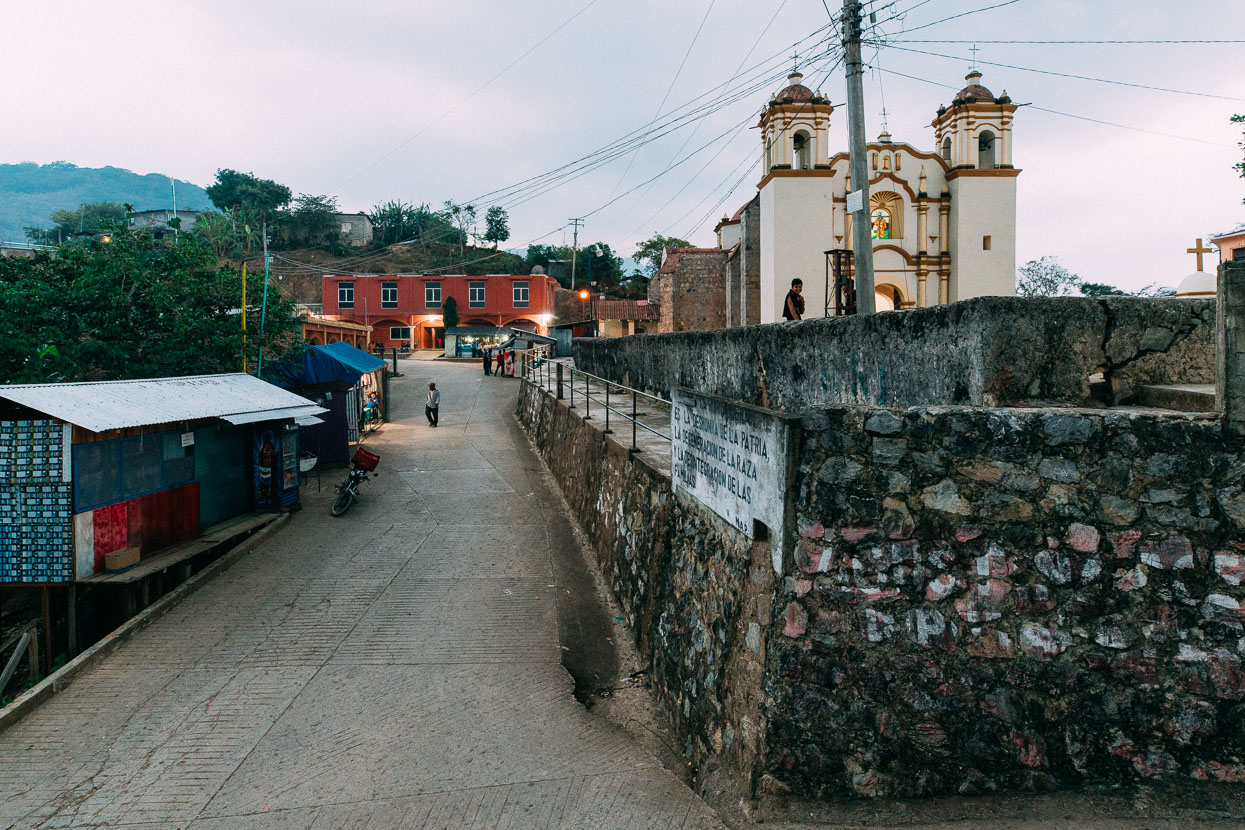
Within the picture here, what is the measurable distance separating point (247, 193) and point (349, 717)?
8118 cm

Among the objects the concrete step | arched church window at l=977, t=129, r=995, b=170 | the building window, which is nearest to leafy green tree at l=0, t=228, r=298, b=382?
the building window

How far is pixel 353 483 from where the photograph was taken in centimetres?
1171

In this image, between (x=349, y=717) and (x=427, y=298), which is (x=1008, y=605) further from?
(x=427, y=298)

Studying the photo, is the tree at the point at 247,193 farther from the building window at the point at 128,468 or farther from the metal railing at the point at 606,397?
the building window at the point at 128,468

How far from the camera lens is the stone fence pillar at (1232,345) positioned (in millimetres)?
3123

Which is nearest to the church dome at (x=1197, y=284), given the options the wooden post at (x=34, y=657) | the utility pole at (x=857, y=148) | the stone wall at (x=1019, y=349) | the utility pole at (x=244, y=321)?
the utility pole at (x=857, y=148)

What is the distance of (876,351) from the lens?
5.47m

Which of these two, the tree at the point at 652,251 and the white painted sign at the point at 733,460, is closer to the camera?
the white painted sign at the point at 733,460

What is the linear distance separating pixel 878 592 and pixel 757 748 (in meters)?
1.07

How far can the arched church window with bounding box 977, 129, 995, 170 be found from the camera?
25.3 meters

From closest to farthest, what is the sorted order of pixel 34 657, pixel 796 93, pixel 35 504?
pixel 35 504 < pixel 34 657 < pixel 796 93

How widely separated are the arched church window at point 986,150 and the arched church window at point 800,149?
22.0 feet

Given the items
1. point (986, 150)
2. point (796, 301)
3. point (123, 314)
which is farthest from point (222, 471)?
point (986, 150)

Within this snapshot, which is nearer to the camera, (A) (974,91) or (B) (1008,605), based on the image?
(B) (1008,605)
